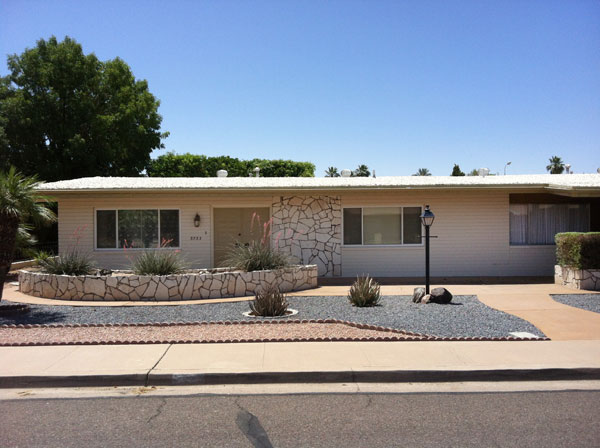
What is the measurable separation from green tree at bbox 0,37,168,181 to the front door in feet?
37.8

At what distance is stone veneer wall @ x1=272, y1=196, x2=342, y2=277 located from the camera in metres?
16.4

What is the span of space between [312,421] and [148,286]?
7749 millimetres

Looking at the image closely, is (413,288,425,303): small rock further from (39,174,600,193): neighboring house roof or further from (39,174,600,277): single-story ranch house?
(39,174,600,277): single-story ranch house

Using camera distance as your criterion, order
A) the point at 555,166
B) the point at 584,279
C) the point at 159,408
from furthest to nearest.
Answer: the point at 555,166, the point at 584,279, the point at 159,408

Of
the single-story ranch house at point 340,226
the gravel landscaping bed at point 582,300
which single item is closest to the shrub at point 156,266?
the single-story ranch house at point 340,226

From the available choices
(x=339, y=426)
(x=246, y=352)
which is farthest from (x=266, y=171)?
(x=339, y=426)

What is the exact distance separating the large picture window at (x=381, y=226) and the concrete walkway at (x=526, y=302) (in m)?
2.68

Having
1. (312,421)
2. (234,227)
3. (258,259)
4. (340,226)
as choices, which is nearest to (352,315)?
(258,259)

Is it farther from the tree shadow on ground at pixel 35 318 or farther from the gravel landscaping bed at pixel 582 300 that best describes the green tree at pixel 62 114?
the gravel landscaping bed at pixel 582 300

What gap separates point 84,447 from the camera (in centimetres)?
447

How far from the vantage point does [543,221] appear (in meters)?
16.7

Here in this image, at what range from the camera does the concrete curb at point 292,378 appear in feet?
20.5

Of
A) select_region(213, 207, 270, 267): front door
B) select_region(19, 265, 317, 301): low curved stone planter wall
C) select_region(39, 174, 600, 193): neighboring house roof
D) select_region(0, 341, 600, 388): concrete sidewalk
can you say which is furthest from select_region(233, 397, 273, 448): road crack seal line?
select_region(213, 207, 270, 267): front door

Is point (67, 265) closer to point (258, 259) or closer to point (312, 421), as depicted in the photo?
point (258, 259)
